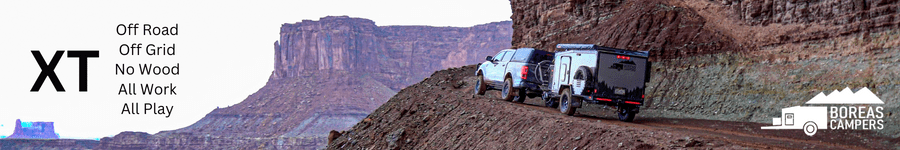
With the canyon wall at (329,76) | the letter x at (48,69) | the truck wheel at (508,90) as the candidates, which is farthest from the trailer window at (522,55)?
the canyon wall at (329,76)

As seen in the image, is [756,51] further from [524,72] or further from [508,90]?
[508,90]

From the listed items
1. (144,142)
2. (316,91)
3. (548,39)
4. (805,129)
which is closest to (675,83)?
(805,129)

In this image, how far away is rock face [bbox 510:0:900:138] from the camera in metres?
18.6

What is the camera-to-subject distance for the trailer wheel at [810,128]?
15623 mm

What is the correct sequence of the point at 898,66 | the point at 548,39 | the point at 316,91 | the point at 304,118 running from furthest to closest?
the point at 316,91
the point at 304,118
the point at 548,39
the point at 898,66

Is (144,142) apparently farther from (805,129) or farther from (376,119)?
(805,129)

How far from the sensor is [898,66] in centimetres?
1739

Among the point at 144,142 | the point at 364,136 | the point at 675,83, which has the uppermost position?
the point at 675,83

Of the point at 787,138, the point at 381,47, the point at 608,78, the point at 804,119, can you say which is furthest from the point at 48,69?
the point at 381,47

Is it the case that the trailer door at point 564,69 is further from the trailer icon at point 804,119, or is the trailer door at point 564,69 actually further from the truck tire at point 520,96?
the trailer icon at point 804,119

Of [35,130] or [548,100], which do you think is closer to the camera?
[548,100]

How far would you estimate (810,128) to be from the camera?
16297 millimetres

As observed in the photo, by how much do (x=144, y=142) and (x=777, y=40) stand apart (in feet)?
372

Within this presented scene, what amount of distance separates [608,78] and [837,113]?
4475 millimetres
